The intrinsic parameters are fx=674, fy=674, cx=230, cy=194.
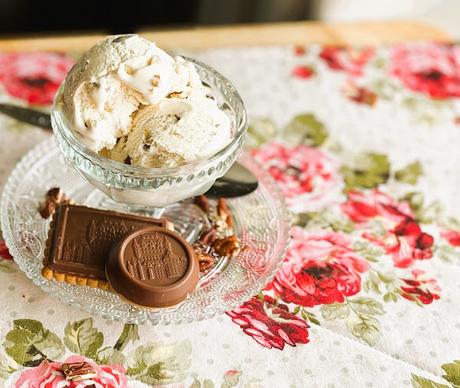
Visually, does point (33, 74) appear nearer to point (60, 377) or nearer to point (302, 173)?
point (302, 173)

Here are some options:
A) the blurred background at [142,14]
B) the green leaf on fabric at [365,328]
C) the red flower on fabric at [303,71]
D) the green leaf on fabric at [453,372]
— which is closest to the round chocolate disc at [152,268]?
the green leaf on fabric at [365,328]

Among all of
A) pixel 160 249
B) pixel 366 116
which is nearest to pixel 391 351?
pixel 160 249

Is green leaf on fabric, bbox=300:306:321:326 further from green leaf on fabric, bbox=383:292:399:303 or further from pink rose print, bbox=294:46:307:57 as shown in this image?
pink rose print, bbox=294:46:307:57

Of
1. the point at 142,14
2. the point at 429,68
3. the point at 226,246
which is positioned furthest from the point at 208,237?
the point at 142,14

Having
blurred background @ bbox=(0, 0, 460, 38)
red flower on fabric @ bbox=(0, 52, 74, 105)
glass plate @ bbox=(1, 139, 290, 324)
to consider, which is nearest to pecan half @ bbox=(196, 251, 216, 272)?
glass plate @ bbox=(1, 139, 290, 324)

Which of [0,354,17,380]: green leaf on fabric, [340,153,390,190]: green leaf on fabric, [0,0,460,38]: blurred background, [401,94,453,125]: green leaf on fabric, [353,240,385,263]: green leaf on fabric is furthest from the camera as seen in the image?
[0,0,460,38]: blurred background

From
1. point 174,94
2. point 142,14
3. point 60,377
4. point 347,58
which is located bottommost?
point 142,14
